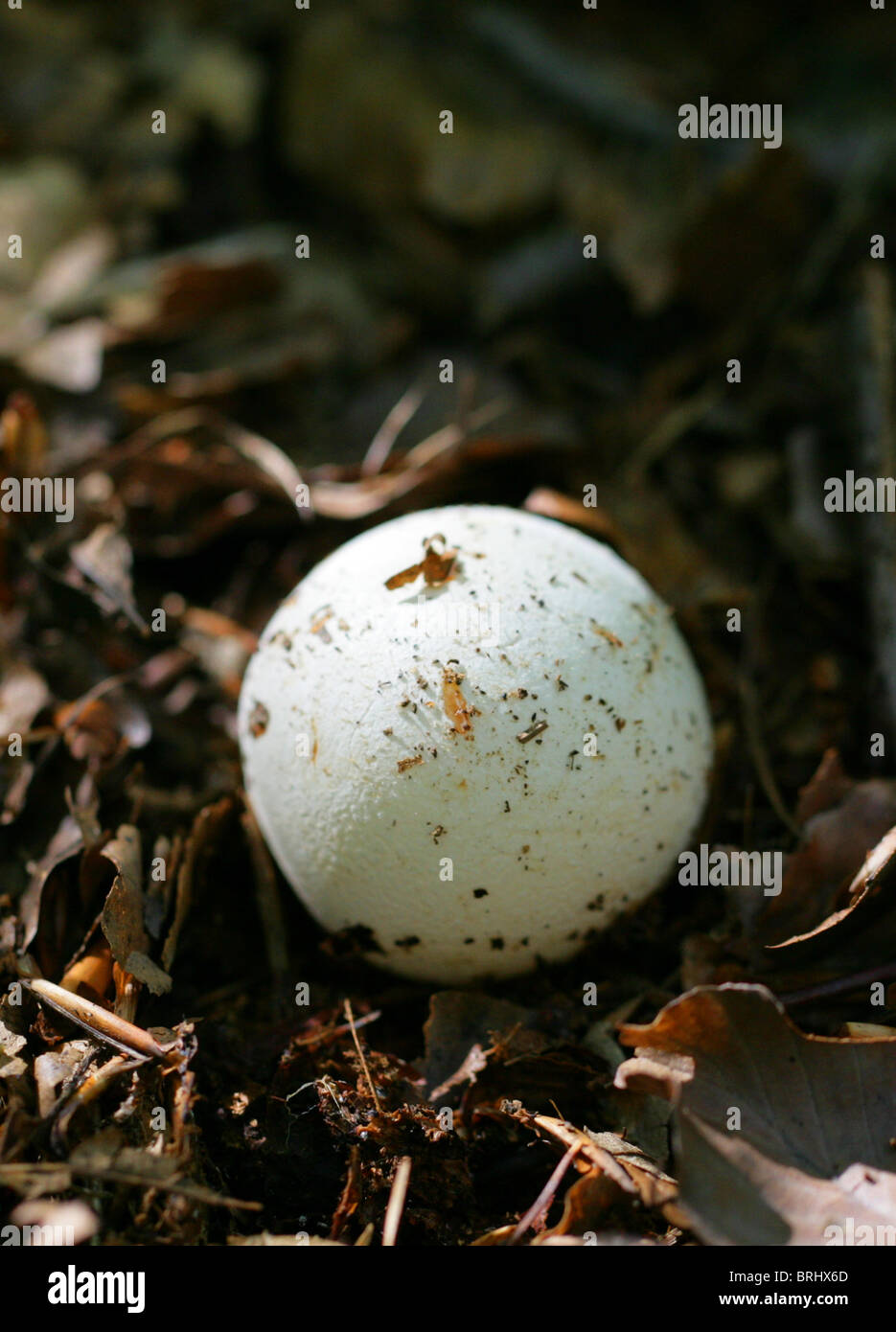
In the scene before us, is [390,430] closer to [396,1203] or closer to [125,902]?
[125,902]

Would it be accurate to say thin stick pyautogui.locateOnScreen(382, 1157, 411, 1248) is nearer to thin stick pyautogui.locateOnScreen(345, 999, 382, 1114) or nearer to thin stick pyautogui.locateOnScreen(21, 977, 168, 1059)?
thin stick pyautogui.locateOnScreen(345, 999, 382, 1114)

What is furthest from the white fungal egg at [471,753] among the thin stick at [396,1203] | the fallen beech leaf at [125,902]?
the thin stick at [396,1203]

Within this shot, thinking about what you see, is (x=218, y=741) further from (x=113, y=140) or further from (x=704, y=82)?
(x=704, y=82)

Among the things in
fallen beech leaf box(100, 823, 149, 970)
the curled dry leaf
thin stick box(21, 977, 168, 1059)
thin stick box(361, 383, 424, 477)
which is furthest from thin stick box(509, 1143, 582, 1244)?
thin stick box(361, 383, 424, 477)

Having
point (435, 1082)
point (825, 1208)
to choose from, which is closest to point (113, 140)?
point (435, 1082)

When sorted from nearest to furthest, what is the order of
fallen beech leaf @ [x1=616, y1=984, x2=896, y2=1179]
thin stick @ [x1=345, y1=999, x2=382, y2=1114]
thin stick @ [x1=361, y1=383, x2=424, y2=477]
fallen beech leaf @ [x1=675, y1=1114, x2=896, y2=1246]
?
1. fallen beech leaf @ [x1=675, y1=1114, x2=896, y2=1246]
2. fallen beech leaf @ [x1=616, y1=984, x2=896, y2=1179]
3. thin stick @ [x1=345, y1=999, x2=382, y2=1114]
4. thin stick @ [x1=361, y1=383, x2=424, y2=477]

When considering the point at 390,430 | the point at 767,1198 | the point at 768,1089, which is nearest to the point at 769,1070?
the point at 768,1089
